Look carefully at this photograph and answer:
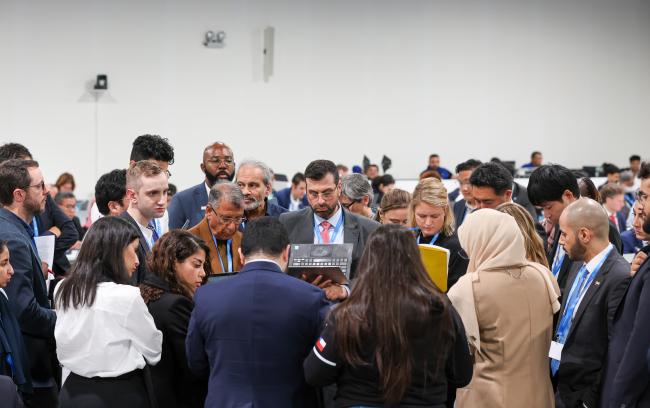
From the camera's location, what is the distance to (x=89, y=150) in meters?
14.1

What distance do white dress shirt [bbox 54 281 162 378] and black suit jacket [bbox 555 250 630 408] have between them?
1.68 meters

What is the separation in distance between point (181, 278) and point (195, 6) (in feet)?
40.1

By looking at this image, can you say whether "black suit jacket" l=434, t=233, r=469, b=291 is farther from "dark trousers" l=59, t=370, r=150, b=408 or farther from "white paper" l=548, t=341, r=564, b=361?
"dark trousers" l=59, t=370, r=150, b=408

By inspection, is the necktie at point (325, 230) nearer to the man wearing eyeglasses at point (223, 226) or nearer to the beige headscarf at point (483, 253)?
the man wearing eyeglasses at point (223, 226)

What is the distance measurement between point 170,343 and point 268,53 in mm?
12395

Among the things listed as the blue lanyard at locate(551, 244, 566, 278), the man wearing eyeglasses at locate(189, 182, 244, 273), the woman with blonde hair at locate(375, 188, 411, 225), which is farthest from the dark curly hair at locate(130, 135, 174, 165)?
the blue lanyard at locate(551, 244, 566, 278)

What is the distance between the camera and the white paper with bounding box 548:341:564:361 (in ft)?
11.0

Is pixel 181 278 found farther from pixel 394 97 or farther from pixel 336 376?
pixel 394 97

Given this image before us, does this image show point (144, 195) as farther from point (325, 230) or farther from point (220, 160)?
point (220, 160)

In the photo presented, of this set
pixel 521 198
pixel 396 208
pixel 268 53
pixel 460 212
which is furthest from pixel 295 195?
pixel 396 208

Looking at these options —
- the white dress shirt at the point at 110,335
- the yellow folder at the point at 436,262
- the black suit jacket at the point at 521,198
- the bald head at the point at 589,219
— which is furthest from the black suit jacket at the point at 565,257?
the black suit jacket at the point at 521,198

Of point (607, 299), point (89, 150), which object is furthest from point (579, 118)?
point (607, 299)

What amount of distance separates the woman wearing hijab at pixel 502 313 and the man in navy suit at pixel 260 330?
69cm

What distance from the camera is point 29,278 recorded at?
11.4 feet
